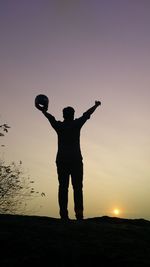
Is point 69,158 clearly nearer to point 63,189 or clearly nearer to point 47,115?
point 63,189

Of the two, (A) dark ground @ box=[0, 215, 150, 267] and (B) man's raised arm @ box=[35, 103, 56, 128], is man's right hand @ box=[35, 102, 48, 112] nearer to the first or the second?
(B) man's raised arm @ box=[35, 103, 56, 128]

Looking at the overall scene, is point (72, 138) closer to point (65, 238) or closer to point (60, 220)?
point (60, 220)

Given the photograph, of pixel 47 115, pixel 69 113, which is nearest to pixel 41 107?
pixel 47 115

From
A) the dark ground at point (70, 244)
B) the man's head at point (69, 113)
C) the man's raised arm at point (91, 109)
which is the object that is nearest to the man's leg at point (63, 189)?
the dark ground at point (70, 244)

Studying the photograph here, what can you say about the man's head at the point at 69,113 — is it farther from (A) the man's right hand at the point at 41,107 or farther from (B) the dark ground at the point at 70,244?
(B) the dark ground at the point at 70,244

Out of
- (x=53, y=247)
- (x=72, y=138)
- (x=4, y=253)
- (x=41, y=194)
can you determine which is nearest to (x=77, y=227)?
(x=53, y=247)

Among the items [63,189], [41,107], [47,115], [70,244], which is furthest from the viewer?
[41,107]

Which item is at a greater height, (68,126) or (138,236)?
(68,126)

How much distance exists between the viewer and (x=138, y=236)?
8383 mm

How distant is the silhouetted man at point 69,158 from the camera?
10305 mm

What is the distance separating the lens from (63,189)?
10273mm

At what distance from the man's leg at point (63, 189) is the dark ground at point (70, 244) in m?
1.07

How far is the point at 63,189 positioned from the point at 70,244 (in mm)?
3118

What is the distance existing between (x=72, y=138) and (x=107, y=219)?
2.39 metres
